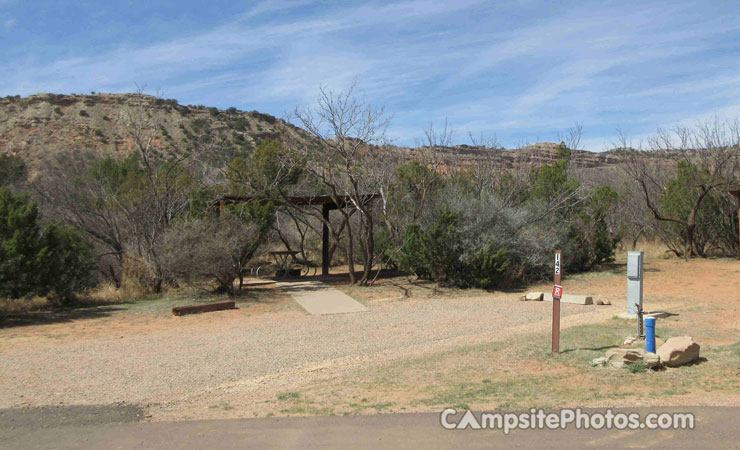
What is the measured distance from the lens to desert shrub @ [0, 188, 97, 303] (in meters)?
12.9

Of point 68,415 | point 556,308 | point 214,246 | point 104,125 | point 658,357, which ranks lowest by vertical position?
point 68,415

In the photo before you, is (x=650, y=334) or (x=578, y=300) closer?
(x=650, y=334)

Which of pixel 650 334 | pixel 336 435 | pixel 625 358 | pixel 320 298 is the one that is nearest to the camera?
pixel 336 435

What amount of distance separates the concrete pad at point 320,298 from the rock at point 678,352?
7.39 metres

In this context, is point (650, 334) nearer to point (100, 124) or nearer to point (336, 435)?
point (336, 435)

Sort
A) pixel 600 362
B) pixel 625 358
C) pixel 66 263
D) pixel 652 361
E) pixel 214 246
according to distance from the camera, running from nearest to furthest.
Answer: pixel 652 361, pixel 625 358, pixel 600 362, pixel 66 263, pixel 214 246

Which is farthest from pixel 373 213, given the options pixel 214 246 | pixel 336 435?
pixel 336 435

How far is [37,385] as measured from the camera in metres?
7.77

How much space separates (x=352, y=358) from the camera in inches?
→ 360

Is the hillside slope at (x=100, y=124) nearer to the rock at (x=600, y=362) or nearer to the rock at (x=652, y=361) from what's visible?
the rock at (x=600, y=362)

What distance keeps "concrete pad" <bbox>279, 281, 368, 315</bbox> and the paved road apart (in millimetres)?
7913

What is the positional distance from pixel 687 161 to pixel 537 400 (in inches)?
927

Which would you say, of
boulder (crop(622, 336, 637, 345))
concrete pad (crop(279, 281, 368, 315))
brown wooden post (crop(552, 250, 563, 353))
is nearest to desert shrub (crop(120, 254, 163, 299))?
concrete pad (crop(279, 281, 368, 315))

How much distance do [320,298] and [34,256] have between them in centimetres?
655
